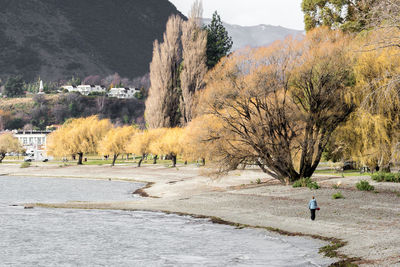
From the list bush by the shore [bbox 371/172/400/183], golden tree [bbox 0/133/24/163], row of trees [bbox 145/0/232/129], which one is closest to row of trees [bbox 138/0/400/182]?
bush by the shore [bbox 371/172/400/183]

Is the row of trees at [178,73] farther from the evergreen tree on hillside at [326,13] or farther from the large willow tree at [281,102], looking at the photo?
the large willow tree at [281,102]

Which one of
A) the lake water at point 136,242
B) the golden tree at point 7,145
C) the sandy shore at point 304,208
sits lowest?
the lake water at point 136,242

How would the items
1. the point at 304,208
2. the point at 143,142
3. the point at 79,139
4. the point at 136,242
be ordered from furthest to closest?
1. the point at 79,139
2. the point at 143,142
3. the point at 304,208
4. the point at 136,242

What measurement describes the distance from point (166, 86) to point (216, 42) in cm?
1741

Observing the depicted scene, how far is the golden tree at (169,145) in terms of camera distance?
79394 mm

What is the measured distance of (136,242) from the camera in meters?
26.7

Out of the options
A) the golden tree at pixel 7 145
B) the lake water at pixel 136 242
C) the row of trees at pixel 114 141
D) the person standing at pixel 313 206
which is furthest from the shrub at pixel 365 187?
the golden tree at pixel 7 145

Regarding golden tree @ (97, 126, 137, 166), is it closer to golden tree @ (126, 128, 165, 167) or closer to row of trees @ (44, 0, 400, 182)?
golden tree @ (126, 128, 165, 167)

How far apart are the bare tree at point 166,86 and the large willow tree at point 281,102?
5410cm

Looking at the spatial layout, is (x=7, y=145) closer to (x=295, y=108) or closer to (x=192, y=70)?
(x=192, y=70)

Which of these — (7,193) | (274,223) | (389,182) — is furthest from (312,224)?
(7,193)

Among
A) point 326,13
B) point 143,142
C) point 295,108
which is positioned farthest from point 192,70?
point 295,108

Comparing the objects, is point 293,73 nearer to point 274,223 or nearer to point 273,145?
point 273,145

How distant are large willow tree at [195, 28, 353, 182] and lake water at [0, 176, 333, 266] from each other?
10289 mm
